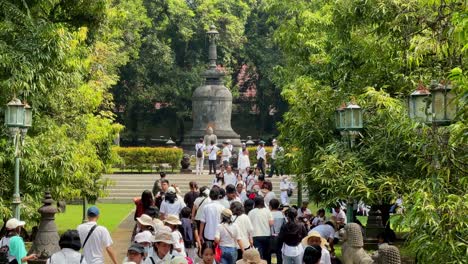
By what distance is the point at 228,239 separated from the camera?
1427cm

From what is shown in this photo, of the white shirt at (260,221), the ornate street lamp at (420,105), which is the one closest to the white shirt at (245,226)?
the white shirt at (260,221)

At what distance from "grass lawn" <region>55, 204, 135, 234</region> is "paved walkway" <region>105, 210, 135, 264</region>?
0.23 meters

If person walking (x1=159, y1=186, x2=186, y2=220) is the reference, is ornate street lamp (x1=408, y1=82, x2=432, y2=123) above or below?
above

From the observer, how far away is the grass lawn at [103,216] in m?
26.6

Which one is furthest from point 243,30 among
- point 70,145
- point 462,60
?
point 462,60

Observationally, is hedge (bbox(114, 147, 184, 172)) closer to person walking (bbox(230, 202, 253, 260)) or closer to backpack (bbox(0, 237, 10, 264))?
person walking (bbox(230, 202, 253, 260))

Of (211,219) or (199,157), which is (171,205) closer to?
(211,219)

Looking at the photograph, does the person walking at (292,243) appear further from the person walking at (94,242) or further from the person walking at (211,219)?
the person walking at (94,242)

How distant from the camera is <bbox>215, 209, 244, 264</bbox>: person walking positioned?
1423cm

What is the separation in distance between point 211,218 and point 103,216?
13892mm

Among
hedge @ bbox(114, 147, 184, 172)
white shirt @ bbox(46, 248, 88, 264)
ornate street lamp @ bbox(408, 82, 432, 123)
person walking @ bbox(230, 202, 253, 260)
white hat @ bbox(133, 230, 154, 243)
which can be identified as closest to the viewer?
white shirt @ bbox(46, 248, 88, 264)

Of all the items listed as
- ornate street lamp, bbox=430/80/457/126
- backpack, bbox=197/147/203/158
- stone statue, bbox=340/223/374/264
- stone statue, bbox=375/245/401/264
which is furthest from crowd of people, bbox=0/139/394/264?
backpack, bbox=197/147/203/158

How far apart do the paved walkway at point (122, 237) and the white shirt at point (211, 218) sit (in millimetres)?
3283

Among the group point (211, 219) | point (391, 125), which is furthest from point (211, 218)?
point (391, 125)
